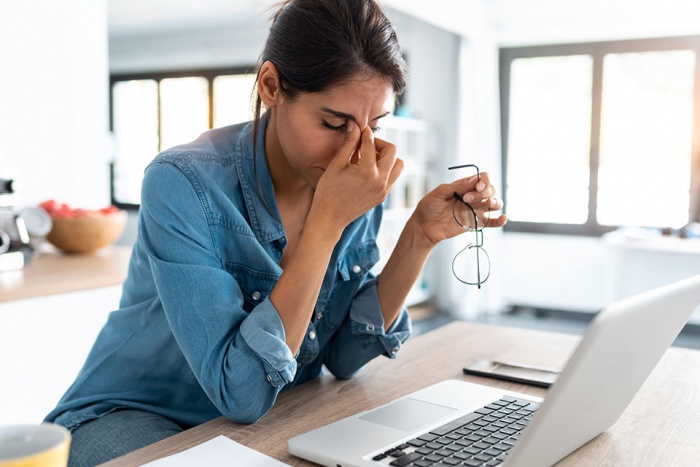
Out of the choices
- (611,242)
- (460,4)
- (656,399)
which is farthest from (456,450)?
(460,4)

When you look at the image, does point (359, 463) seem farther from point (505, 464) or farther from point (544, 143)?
point (544, 143)

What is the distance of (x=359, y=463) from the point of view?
0.78m

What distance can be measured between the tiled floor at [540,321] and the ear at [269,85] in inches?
146

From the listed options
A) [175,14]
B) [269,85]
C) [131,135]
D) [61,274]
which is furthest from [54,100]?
[131,135]

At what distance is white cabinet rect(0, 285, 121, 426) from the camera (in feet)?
6.16

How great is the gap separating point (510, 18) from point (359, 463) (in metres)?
5.21

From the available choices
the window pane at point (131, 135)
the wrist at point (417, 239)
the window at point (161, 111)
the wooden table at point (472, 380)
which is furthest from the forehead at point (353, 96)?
the window pane at point (131, 135)

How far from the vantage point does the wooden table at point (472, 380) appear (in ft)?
2.81

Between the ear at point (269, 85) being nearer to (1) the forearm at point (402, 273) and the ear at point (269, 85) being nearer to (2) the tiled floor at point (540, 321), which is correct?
(1) the forearm at point (402, 273)

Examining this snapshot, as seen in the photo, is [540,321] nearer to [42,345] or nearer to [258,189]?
[42,345]

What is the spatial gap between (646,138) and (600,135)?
0.32 meters

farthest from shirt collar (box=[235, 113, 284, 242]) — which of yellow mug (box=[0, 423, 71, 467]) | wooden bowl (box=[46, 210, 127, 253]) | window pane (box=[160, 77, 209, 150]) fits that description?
window pane (box=[160, 77, 209, 150])

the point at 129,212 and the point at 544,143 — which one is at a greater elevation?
the point at 544,143

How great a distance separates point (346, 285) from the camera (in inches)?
49.8
